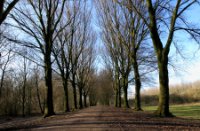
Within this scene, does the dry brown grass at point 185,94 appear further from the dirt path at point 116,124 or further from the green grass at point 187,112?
the dirt path at point 116,124

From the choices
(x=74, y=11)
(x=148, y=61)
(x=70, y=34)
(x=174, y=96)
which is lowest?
(x=174, y=96)

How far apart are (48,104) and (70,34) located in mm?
15851

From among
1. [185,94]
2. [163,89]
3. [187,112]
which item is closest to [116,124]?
[163,89]

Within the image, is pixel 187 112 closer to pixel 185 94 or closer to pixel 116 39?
pixel 116 39

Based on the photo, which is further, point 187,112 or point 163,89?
point 187,112

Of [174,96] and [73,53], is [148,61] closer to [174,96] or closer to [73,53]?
[73,53]

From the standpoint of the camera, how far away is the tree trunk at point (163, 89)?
18422 mm

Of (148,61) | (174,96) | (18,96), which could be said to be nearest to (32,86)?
(18,96)

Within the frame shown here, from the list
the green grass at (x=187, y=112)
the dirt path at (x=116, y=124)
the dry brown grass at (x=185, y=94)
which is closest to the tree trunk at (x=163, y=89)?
the dirt path at (x=116, y=124)

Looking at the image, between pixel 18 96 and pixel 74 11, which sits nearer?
pixel 74 11

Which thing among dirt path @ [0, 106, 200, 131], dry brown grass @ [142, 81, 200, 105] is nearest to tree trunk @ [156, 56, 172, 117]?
dirt path @ [0, 106, 200, 131]

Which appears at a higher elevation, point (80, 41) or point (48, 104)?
point (80, 41)

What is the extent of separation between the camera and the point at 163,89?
731 inches

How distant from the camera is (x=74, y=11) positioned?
3875 cm
